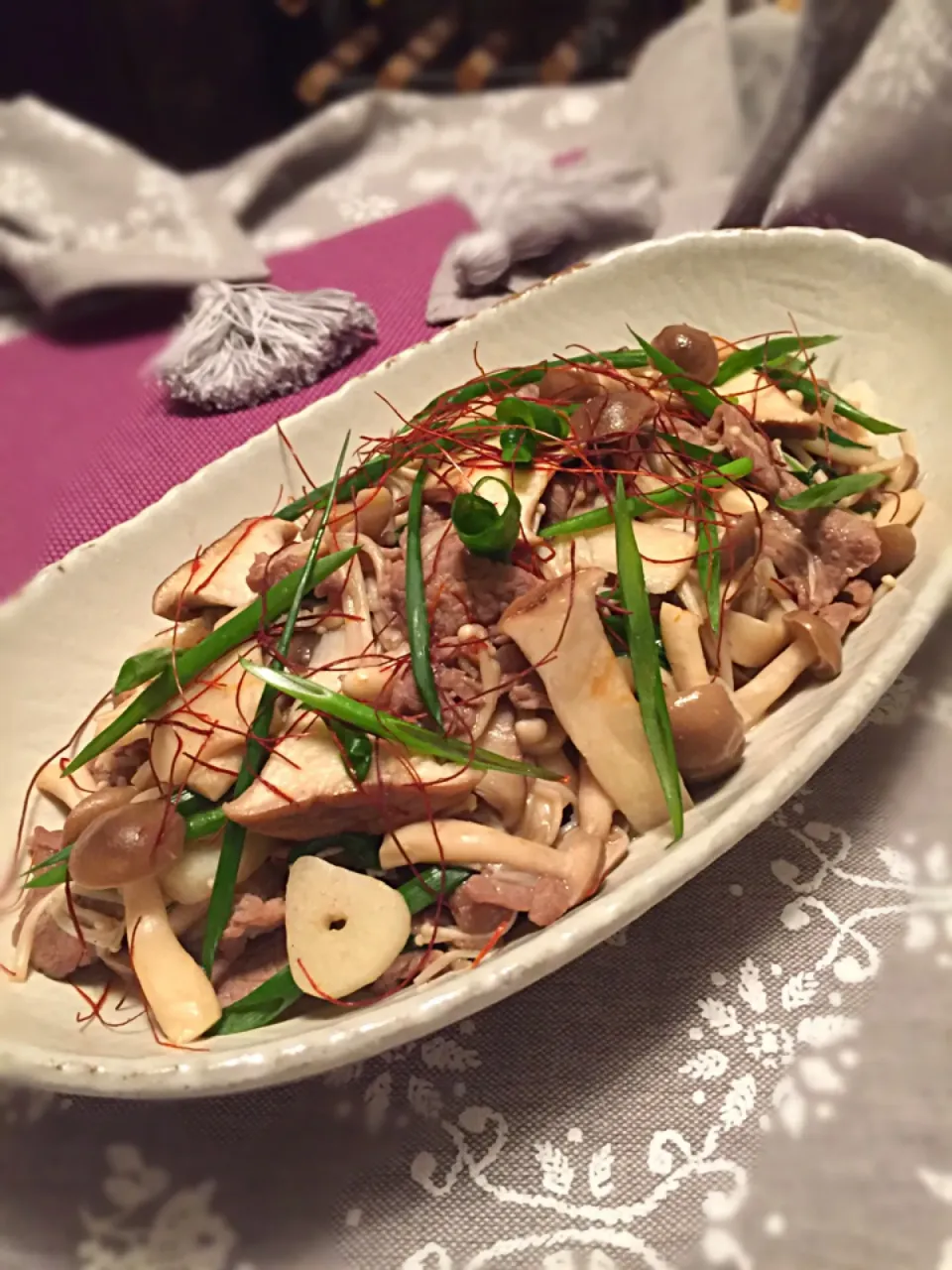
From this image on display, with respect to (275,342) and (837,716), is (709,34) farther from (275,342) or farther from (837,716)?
(837,716)

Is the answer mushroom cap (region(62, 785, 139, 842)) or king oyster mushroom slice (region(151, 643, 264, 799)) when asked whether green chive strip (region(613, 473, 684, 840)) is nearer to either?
king oyster mushroom slice (region(151, 643, 264, 799))

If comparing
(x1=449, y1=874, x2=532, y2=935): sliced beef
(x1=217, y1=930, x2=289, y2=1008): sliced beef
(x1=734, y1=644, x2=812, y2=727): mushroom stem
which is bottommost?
(x1=734, y1=644, x2=812, y2=727): mushroom stem

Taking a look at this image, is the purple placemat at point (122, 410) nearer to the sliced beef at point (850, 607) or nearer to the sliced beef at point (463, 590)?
the sliced beef at point (463, 590)

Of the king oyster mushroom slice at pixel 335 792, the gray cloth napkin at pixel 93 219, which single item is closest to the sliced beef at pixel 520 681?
the king oyster mushroom slice at pixel 335 792

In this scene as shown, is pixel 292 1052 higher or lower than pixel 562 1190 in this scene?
higher

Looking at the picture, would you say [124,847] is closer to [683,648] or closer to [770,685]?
[683,648]

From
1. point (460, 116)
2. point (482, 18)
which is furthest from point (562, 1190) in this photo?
point (482, 18)

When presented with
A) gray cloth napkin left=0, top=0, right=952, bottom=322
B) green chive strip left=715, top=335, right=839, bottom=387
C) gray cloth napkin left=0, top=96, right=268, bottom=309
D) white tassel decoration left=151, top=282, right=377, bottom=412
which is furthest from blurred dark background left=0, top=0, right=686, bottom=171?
green chive strip left=715, top=335, right=839, bottom=387
